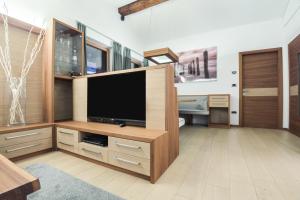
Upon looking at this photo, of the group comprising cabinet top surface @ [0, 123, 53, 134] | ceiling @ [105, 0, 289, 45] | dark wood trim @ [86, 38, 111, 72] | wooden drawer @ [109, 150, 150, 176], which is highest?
ceiling @ [105, 0, 289, 45]

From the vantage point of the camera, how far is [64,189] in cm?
132

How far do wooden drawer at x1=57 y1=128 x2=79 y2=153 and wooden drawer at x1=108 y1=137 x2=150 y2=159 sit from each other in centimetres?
65

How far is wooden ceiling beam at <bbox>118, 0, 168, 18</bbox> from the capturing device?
3.72 meters

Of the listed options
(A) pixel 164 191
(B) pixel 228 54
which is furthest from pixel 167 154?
(B) pixel 228 54

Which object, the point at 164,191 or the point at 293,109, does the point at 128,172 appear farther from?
the point at 293,109

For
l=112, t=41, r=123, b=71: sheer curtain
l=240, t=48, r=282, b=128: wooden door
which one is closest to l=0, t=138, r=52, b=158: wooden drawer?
l=112, t=41, r=123, b=71: sheer curtain

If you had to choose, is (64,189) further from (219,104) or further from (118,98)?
(219,104)

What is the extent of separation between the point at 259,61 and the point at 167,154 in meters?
4.03

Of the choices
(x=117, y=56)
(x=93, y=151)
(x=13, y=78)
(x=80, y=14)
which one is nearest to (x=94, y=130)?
(x=93, y=151)

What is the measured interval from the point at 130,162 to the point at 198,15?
A: 415 cm

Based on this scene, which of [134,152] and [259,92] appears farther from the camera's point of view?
[259,92]

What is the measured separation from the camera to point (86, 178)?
153 cm

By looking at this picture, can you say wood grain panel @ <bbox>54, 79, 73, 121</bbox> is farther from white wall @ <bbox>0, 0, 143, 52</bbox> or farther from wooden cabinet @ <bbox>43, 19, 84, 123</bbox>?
white wall @ <bbox>0, 0, 143, 52</bbox>

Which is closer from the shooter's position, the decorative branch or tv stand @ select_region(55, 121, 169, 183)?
tv stand @ select_region(55, 121, 169, 183)
